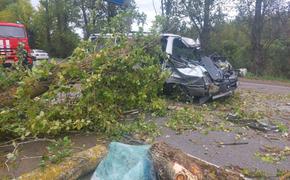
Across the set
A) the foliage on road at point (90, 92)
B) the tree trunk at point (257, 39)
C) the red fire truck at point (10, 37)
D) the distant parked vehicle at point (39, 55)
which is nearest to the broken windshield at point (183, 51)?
the foliage on road at point (90, 92)

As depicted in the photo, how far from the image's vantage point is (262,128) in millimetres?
6402

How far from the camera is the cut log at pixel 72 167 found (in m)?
3.54

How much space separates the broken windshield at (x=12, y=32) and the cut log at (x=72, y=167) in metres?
12.6

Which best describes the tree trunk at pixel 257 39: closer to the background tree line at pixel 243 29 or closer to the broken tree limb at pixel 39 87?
the background tree line at pixel 243 29

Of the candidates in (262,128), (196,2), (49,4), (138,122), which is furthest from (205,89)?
(49,4)

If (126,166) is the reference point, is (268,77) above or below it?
below

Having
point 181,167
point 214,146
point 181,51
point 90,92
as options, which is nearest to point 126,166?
point 181,167

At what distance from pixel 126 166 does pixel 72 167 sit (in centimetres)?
67

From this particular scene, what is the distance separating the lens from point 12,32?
50.5 ft

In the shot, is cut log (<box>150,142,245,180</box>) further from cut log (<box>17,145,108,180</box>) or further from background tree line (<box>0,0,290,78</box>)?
background tree line (<box>0,0,290,78</box>)

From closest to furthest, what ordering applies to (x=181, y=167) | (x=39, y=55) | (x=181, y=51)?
(x=181, y=167) < (x=181, y=51) < (x=39, y=55)

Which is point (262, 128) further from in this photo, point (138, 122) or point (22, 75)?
point (22, 75)

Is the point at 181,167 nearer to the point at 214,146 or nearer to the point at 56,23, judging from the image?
the point at 214,146

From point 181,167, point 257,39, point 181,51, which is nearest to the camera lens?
point 181,167
